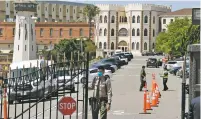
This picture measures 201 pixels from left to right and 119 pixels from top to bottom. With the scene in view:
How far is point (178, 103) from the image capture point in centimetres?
2661

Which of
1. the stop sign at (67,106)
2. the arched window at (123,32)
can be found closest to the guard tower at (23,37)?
the arched window at (123,32)

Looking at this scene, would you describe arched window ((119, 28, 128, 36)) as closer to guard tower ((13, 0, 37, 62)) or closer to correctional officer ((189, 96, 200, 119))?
guard tower ((13, 0, 37, 62))

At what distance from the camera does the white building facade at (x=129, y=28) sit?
450 ft

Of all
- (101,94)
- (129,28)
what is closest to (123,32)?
(129,28)

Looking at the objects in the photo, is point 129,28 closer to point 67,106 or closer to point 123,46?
point 123,46

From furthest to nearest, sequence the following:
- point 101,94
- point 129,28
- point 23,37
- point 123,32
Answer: point 123,32 → point 129,28 → point 23,37 → point 101,94

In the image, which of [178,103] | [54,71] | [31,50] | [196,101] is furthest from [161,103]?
[31,50]

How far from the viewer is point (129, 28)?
13975 centimetres

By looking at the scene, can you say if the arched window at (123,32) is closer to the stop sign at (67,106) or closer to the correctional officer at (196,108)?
the stop sign at (67,106)

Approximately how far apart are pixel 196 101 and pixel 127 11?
13369 centimetres

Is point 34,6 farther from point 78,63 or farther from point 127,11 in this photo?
point 78,63

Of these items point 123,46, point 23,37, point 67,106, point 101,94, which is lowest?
point 67,106

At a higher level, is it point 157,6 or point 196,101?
point 157,6

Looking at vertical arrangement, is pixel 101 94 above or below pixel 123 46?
below
